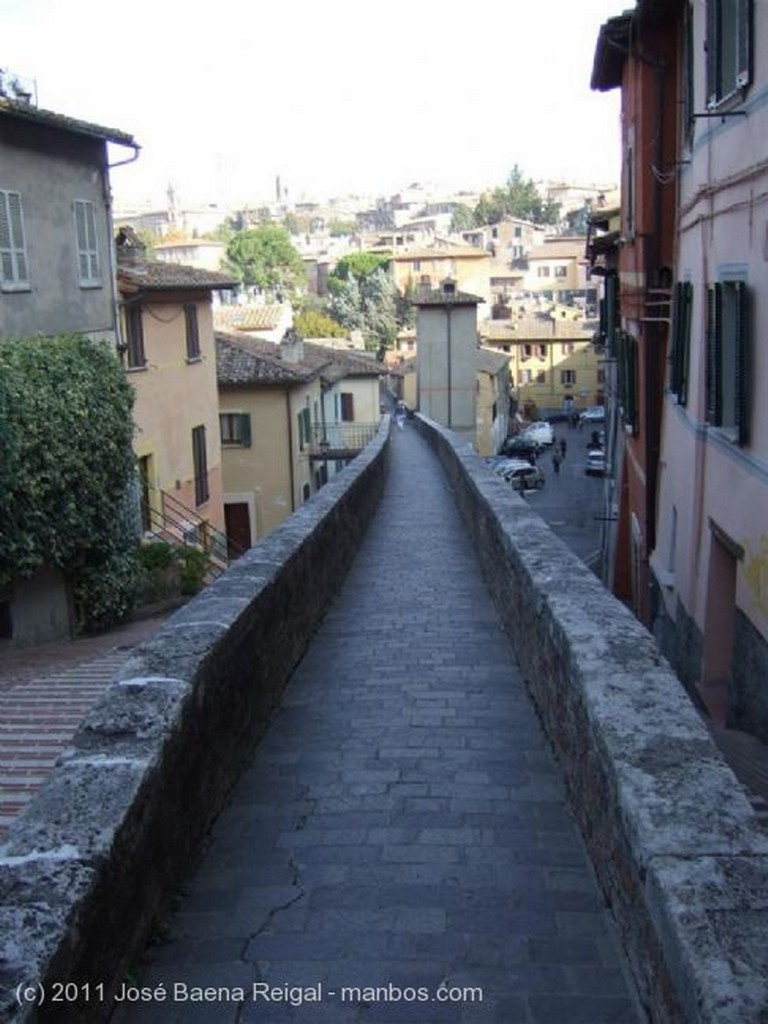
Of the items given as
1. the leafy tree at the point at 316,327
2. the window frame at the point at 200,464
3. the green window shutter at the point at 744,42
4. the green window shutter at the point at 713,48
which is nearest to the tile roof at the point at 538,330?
the leafy tree at the point at 316,327

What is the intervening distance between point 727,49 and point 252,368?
2541 centimetres

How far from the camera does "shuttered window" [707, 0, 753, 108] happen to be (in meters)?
9.46

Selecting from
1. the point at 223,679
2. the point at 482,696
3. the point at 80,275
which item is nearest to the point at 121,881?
the point at 223,679

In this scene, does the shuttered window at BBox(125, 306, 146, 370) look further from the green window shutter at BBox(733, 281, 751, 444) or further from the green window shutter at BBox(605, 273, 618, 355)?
the green window shutter at BBox(733, 281, 751, 444)

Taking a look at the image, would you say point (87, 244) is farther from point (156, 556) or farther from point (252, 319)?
point (252, 319)

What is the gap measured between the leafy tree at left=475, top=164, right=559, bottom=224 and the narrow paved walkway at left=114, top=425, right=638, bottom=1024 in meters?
137

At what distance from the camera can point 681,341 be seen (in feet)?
43.0

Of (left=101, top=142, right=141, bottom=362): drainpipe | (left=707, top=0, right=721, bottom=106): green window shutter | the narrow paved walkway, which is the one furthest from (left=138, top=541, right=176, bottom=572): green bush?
the narrow paved walkway

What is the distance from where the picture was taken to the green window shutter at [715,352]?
10516mm

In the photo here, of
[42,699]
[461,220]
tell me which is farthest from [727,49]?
[461,220]

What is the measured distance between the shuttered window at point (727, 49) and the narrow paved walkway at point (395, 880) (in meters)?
5.79

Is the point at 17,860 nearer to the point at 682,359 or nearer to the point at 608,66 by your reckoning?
the point at 682,359

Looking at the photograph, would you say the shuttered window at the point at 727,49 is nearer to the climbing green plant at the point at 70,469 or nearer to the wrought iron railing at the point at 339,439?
the climbing green plant at the point at 70,469

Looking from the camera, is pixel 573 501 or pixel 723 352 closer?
pixel 723 352
